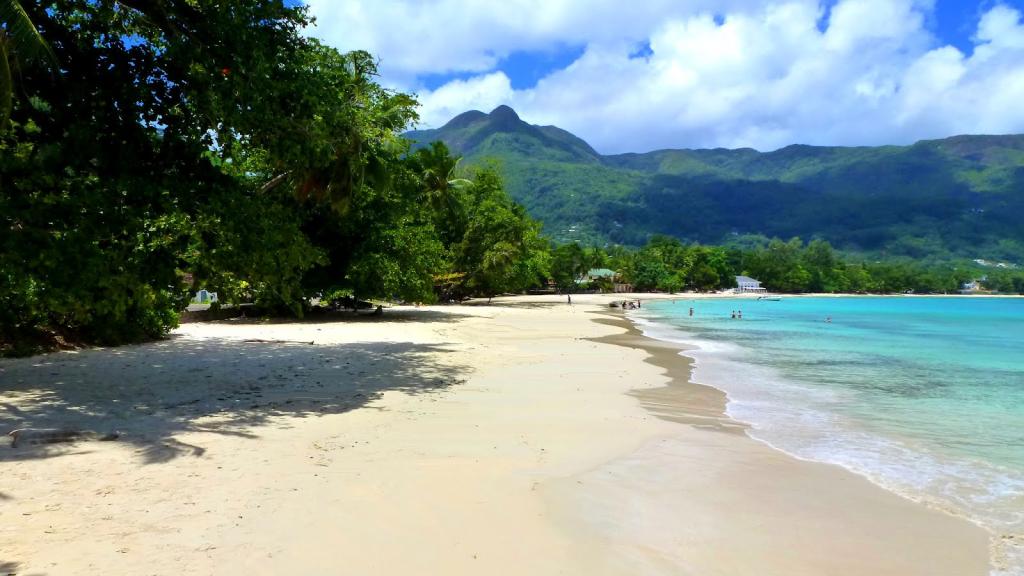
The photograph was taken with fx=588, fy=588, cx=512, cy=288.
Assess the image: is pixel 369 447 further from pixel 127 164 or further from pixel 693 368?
pixel 693 368

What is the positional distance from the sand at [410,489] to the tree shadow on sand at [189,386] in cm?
6

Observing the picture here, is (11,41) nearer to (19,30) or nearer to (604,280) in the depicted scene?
(19,30)

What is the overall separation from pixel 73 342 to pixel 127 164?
22.3 ft

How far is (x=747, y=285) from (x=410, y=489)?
453 ft

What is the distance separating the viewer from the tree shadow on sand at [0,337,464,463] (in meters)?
6.53

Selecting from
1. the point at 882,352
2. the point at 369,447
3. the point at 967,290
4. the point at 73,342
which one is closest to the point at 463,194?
the point at 882,352

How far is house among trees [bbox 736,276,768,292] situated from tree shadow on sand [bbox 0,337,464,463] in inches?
5052

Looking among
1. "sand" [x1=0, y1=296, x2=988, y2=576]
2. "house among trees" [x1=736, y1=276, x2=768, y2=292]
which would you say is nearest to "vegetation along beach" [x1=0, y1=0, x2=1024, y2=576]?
"sand" [x1=0, y1=296, x2=988, y2=576]

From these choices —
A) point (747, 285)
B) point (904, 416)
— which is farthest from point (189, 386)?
point (747, 285)

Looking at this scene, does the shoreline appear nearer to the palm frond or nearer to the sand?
the sand

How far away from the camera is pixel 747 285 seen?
132 meters

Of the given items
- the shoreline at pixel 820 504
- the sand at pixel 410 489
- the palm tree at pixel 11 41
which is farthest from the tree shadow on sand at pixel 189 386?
the shoreline at pixel 820 504

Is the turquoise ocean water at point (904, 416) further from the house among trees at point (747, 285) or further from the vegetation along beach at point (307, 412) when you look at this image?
the house among trees at point (747, 285)

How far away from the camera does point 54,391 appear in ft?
27.0
